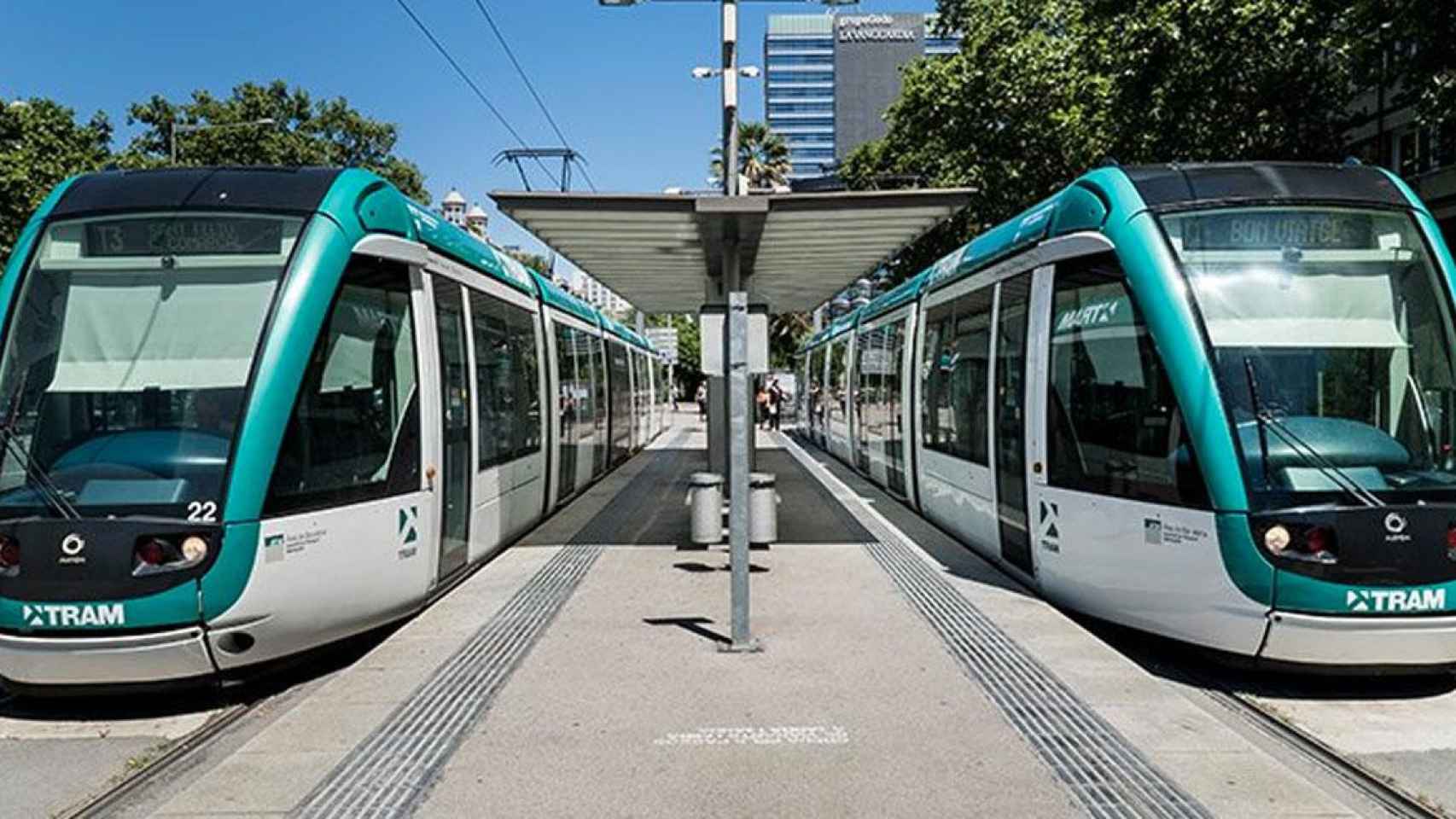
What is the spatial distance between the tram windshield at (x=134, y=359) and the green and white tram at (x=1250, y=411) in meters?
5.06

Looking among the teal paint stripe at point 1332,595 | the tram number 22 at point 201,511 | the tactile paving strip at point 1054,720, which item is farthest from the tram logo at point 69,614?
the teal paint stripe at point 1332,595

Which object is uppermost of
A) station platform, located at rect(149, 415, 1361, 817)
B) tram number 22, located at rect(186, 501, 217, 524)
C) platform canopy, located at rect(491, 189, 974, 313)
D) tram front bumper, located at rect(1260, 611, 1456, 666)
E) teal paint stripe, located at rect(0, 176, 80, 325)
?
platform canopy, located at rect(491, 189, 974, 313)

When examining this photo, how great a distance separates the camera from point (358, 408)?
655 centimetres

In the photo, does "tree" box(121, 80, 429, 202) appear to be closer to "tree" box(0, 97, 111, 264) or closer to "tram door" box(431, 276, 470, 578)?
"tree" box(0, 97, 111, 264)

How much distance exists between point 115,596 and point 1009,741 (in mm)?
4530

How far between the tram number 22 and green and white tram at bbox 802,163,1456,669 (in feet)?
17.2

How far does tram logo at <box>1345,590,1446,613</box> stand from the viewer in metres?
5.67

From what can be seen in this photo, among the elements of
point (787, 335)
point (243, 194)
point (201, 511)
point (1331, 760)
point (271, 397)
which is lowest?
point (1331, 760)

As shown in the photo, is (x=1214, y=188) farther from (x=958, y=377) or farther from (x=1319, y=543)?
(x=958, y=377)

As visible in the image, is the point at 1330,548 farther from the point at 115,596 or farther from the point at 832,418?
the point at 832,418

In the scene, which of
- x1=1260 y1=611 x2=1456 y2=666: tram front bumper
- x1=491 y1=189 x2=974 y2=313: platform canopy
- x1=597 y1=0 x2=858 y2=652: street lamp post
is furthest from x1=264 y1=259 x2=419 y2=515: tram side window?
x1=1260 y1=611 x2=1456 y2=666: tram front bumper

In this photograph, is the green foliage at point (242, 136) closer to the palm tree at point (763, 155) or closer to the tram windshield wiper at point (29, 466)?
the palm tree at point (763, 155)

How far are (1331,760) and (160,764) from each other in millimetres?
5516

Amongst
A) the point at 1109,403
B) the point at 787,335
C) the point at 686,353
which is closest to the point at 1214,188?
the point at 1109,403
